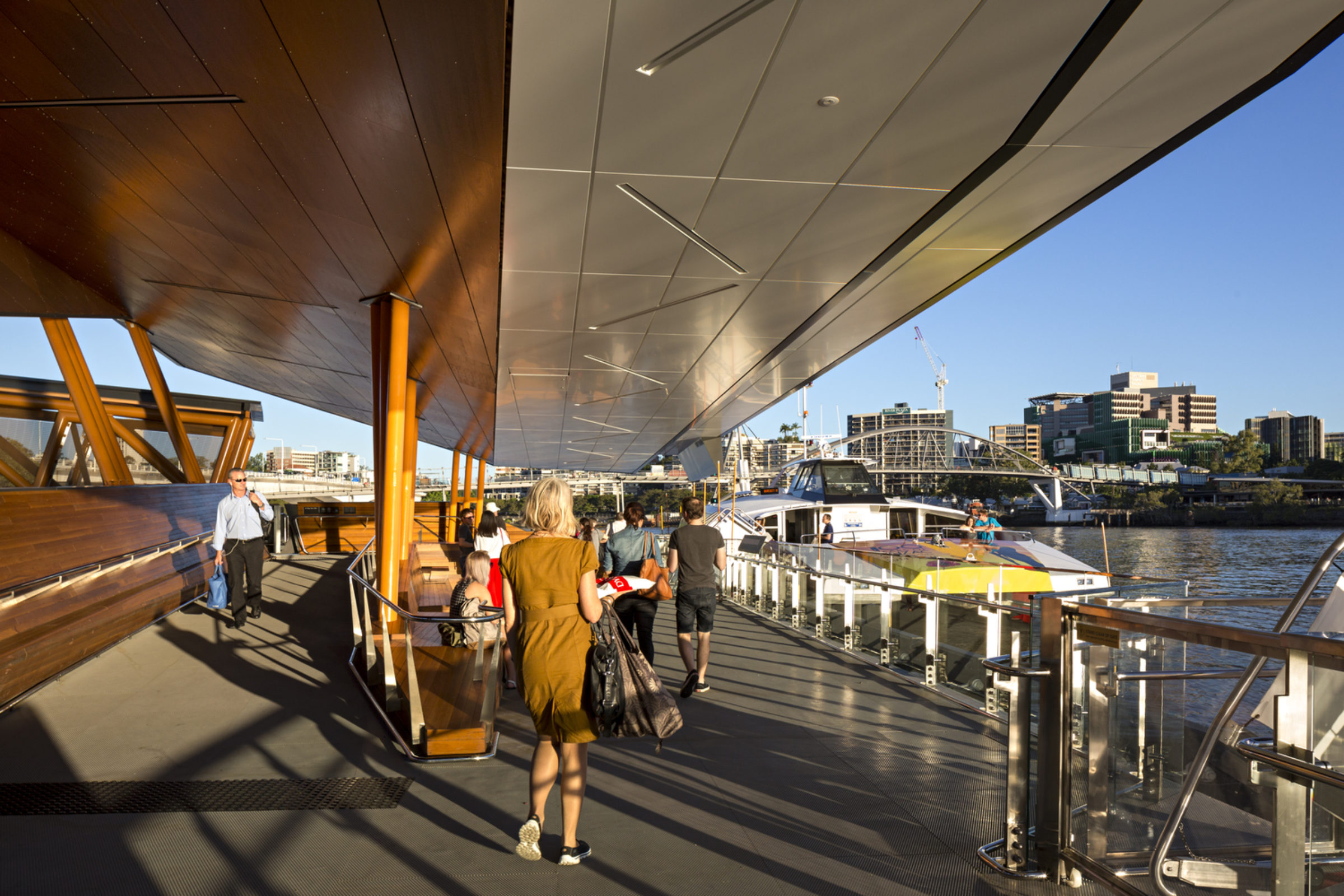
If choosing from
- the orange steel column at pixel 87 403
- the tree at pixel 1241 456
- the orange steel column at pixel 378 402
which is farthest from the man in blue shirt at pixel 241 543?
the tree at pixel 1241 456

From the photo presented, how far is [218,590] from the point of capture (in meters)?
10.3

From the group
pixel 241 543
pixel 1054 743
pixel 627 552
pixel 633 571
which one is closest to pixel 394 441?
pixel 241 543

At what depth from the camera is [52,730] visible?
5.58 meters

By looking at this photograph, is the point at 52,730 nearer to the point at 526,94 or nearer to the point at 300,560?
the point at 526,94

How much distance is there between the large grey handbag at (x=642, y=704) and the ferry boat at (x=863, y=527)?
579 cm

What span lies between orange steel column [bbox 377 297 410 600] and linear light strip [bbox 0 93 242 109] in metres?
4.50

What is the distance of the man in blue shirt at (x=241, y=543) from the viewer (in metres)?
9.28

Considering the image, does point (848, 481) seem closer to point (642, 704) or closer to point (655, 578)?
point (655, 578)

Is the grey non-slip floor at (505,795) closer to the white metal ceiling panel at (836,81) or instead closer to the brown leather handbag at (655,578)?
the brown leather handbag at (655,578)

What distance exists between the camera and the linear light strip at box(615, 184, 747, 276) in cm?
629

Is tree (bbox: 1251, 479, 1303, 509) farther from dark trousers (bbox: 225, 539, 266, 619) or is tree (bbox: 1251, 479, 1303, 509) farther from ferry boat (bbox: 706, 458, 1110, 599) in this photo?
dark trousers (bbox: 225, 539, 266, 619)

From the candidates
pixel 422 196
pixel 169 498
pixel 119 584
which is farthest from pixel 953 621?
pixel 169 498

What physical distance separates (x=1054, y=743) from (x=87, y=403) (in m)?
14.1

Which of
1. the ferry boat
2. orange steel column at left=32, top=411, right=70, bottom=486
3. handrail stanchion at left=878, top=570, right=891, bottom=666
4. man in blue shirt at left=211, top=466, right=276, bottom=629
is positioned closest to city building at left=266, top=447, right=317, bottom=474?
the ferry boat
